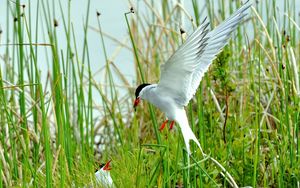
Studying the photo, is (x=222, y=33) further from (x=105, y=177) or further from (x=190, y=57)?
(x=105, y=177)

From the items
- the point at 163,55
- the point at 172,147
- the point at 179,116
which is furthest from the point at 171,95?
the point at 163,55

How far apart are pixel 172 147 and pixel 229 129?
313 mm

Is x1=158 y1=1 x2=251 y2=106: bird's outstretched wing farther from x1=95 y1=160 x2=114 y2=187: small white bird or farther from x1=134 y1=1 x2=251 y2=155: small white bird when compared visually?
x1=95 y1=160 x2=114 y2=187: small white bird

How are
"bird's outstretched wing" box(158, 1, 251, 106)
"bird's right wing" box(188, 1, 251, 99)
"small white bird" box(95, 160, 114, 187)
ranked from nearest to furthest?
1. "bird's outstretched wing" box(158, 1, 251, 106)
2. "bird's right wing" box(188, 1, 251, 99)
3. "small white bird" box(95, 160, 114, 187)

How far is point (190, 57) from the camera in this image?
2.06 m


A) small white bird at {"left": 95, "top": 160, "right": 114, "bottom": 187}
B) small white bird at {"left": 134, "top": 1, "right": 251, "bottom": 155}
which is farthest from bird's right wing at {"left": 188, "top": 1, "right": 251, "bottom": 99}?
small white bird at {"left": 95, "top": 160, "right": 114, "bottom": 187}

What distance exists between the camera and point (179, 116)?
2.23 meters

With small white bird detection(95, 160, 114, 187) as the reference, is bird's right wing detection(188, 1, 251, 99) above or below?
above

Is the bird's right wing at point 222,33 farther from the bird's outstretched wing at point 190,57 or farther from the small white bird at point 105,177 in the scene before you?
the small white bird at point 105,177

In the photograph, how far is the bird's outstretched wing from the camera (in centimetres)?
202

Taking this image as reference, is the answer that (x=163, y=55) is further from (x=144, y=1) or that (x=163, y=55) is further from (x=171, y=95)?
(x=171, y=95)

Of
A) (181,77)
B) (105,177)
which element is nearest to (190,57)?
(181,77)

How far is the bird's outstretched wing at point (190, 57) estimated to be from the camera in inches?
79.4

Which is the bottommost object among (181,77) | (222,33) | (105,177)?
(105,177)
